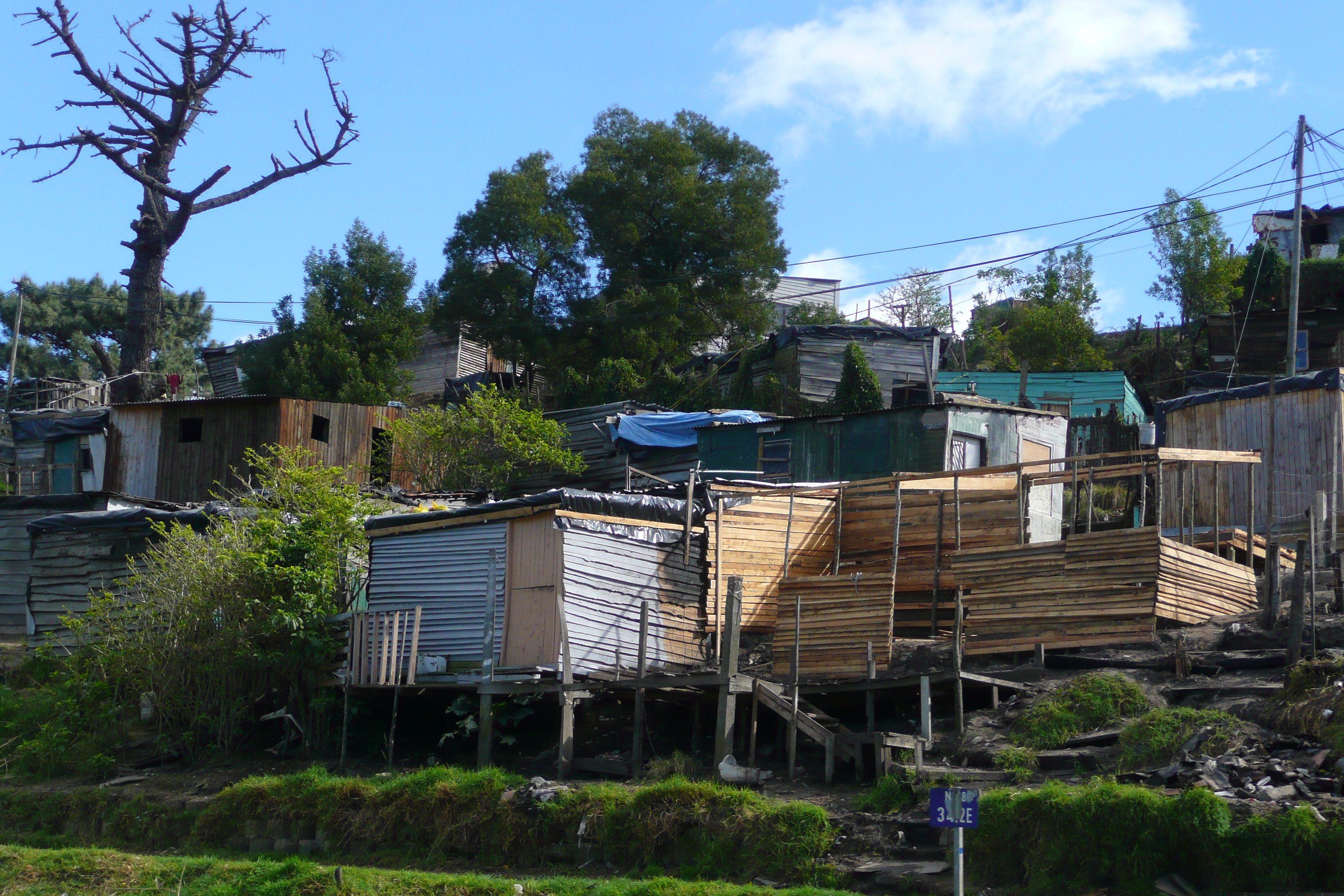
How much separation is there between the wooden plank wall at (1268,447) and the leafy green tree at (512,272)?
67.1 ft

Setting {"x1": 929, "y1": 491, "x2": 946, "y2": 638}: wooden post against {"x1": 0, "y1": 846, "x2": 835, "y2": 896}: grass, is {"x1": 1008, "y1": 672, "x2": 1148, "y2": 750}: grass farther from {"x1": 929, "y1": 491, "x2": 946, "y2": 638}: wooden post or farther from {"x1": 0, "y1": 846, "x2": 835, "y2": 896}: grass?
{"x1": 0, "y1": 846, "x2": 835, "y2": 896}: grass

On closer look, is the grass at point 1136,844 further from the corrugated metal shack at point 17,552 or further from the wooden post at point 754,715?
the corrugated metal shack at point 17,552

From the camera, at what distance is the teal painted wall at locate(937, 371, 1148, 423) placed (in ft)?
117

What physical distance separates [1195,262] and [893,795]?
34.5 m

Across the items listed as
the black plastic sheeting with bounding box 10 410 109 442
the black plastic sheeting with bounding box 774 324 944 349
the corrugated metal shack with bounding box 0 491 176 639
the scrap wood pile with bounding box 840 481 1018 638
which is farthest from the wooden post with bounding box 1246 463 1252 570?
the black plastic sheeting with bounding box 10 410 109 442

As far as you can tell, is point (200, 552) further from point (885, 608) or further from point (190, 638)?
point (885, 608)

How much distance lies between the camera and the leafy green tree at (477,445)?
30.5 m

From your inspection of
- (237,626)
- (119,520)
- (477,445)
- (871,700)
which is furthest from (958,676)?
(477,445)

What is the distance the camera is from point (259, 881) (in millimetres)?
15844

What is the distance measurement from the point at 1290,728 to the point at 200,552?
16064 mm

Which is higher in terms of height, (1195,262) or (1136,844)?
(1195,262)

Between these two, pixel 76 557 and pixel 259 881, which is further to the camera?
pixel 76 557

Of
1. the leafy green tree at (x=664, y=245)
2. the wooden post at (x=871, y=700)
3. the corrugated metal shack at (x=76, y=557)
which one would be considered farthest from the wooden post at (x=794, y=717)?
the leafy green tree at (x=664, y=245)

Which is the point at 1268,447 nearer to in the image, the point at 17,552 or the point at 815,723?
the point at 815,723
